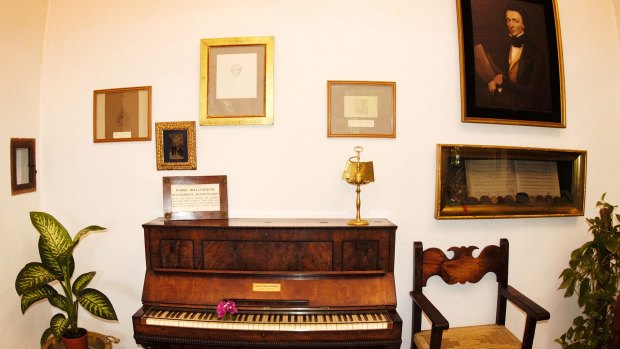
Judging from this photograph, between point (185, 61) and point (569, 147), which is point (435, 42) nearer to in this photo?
point (569, 147)

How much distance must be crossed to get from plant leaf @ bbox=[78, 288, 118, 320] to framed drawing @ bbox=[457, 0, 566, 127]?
2.86 m

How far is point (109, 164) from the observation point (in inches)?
91.4

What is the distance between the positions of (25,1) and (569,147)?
14.4 ft

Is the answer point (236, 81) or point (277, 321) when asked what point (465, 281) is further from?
point (236, 81)

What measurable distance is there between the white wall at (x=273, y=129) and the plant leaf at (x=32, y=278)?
39cm

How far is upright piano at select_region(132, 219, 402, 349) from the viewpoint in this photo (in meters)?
1.75

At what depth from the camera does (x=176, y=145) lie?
7.41 ft

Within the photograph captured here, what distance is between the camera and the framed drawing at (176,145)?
2.25 m

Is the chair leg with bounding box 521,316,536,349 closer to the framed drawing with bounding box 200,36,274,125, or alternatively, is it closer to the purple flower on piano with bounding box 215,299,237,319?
the purple flower on piano with bounding box 215,299,237,319

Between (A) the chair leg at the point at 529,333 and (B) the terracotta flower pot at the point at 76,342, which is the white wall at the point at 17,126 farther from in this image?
(A) the chair leg at the point at 529,333

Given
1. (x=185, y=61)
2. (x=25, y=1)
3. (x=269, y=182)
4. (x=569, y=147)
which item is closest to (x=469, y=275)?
(x=569, y=147)

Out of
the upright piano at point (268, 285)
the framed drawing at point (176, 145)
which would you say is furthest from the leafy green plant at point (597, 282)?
the framed drawing at point (176, 145)

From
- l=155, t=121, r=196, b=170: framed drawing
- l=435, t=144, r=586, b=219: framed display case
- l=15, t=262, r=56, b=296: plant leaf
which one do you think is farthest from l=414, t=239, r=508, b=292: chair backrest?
l=15, t=262, r=56, b=296: plant leaf

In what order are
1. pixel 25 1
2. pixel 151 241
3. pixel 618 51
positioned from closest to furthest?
pixel 151 241
pixel 25 1
pixel 618 51
